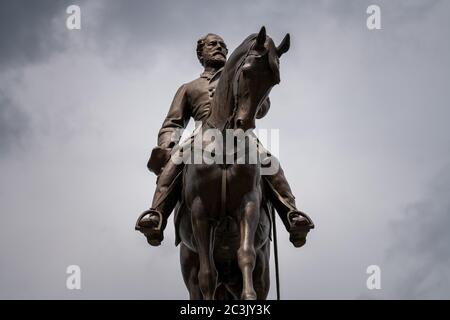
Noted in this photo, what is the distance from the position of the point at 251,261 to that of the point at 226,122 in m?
1.65

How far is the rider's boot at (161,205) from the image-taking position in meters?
13.2

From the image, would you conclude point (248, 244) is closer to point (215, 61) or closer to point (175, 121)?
point (175, 121)

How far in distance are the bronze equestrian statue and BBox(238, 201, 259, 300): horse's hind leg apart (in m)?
0.01

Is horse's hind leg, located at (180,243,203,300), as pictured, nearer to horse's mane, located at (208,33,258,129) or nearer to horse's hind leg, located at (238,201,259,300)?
horse's hind leg, located at (238,201,259,300)

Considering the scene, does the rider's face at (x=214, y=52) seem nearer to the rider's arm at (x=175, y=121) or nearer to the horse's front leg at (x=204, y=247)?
the rider's arm at (x=175, y=121)

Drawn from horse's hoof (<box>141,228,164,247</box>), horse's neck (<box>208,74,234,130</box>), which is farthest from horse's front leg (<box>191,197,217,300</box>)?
horse's neck (<box>208,74,234,130</box>)

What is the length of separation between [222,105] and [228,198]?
111 cm

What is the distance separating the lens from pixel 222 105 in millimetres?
12484

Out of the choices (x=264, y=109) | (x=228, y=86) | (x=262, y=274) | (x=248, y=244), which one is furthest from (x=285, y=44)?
(x=262, y=274)

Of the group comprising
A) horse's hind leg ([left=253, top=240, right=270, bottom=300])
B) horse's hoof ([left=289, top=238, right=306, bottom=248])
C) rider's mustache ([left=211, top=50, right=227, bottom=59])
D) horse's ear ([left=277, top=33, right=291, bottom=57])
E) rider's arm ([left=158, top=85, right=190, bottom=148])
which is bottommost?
horse's hind leg ([left=253, top=240, right=270, bottom=300])

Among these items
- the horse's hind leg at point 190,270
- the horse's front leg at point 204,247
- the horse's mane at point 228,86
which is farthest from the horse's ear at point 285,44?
the horse's hind leg at point 190,270

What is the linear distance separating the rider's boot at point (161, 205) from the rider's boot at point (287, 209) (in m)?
1.19

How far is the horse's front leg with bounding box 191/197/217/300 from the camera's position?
41.0 ft
